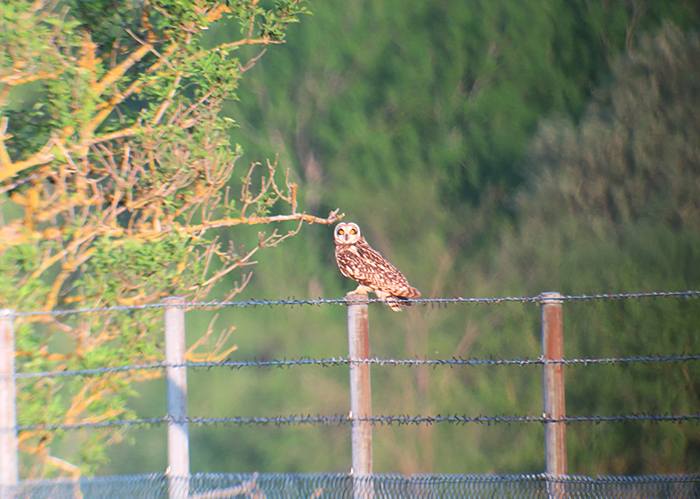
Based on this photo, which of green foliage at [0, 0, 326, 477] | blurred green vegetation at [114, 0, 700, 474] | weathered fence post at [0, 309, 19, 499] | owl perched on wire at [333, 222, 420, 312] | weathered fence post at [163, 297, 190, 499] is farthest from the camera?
blurred green vegetation at [114, 0, 700, 474]

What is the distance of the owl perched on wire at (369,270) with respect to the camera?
3.27 metres

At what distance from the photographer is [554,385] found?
2098mm

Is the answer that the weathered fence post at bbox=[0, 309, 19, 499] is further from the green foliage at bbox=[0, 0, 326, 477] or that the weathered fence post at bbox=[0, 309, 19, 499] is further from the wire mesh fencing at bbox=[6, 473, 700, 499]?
the green foliage at bbox=[0, 0, 326, 477]

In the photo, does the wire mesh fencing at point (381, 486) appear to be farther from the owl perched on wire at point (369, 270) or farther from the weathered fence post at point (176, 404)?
the owl perched on wire at point (369, 270)

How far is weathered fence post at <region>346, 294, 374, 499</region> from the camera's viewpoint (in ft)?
6.91

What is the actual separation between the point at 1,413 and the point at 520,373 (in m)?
8.54

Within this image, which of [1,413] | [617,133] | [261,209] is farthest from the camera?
[617,133]

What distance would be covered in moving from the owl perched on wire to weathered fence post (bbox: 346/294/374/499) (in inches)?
34.8

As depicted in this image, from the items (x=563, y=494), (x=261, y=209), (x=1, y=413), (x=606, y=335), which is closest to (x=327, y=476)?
(x=563, y=494)

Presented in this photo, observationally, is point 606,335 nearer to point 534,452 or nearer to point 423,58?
point 534,452

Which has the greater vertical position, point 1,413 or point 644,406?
point 1,413

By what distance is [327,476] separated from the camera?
7.18 ft

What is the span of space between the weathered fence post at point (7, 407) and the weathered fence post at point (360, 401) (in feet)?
3.77

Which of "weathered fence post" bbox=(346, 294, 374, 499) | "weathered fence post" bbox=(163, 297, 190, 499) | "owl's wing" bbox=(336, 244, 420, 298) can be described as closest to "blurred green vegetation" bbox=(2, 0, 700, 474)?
"owl's wing" bbox=(336, 244, 420, 298)
